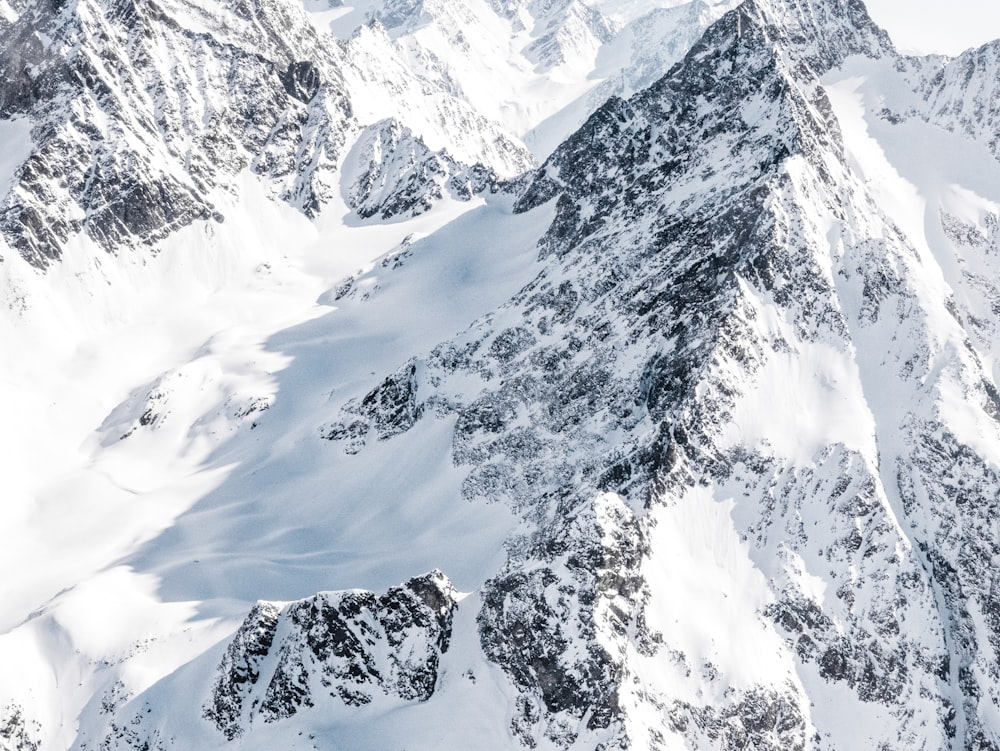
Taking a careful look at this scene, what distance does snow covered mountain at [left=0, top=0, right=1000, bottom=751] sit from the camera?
74.3 metres

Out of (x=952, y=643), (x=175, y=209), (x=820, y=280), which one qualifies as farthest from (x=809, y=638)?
(x=175, y=209)

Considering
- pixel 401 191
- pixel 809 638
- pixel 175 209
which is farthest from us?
pixel 401 191

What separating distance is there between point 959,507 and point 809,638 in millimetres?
21127

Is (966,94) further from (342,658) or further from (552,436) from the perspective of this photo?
(342,658)

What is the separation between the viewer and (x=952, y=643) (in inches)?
3155

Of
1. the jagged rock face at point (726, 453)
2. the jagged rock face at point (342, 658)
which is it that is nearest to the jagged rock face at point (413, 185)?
the jagged rock face at point (726, 453)

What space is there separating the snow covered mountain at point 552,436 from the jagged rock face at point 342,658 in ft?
0.97

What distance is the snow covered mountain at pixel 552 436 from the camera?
244ft

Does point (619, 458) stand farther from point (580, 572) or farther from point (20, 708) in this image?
point (20, 708)

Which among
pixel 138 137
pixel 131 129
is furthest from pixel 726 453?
pixel 131 129

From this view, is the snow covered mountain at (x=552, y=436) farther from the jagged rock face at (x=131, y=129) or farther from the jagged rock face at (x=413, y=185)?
the jagged rock face at (x=413, y=185)

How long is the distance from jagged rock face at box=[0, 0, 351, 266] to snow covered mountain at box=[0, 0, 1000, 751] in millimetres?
973

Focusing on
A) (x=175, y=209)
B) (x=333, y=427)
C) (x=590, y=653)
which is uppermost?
(x=175, y=209)

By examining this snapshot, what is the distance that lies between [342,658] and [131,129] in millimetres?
126834
